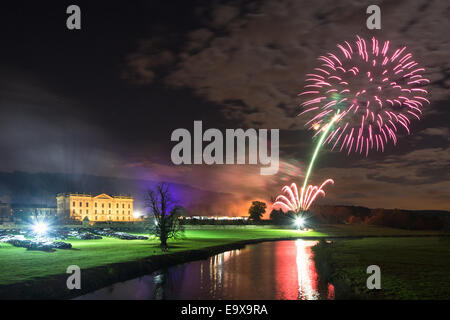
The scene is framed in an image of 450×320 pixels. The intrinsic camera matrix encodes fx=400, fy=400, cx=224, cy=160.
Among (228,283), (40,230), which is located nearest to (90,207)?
(40,230)

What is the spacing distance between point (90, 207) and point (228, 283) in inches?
6729

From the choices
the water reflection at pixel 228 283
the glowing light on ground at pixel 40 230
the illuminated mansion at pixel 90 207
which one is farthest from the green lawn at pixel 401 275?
the illuminated mansion at pixel 90 207

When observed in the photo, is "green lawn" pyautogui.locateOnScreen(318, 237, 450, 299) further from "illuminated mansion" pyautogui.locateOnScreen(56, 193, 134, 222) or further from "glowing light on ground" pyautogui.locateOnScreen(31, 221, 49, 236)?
"illuminated mansion" pyautogui.locateOnScreen(56, 193, 134, 222)

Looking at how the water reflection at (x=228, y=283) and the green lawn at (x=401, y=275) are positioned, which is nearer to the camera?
the green lawn at (x=401, y=275)

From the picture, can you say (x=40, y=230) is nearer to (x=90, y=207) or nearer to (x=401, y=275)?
(x=401, y=275)

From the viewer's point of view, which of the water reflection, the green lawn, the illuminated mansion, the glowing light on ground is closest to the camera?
the green lawn

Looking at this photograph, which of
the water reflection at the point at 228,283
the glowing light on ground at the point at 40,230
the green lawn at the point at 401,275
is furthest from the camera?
the glowing light on ground at the point at 40,230

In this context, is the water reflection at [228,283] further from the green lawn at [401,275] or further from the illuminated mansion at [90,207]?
the illuminated mansion at [90,207]

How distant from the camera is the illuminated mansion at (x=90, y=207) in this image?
183500 mm

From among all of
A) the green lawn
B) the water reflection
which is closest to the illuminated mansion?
the water reflection

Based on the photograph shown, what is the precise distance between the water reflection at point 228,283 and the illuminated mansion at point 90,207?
509 feet

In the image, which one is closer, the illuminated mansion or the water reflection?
the water reflection

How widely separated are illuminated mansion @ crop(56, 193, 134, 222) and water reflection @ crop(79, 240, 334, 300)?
6104 inches

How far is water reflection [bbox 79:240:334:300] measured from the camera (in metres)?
26.2
